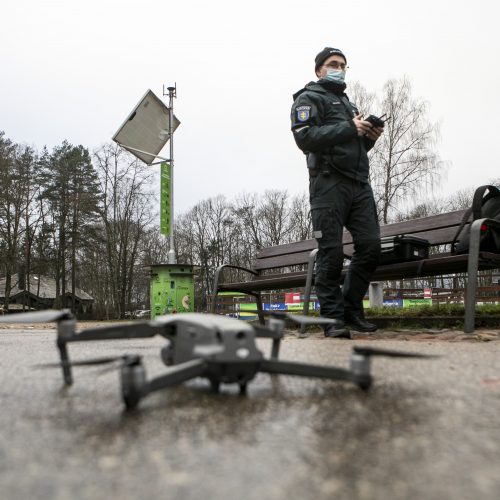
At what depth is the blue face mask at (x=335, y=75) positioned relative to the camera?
3928 millimetres

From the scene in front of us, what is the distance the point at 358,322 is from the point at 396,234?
4.36 ft

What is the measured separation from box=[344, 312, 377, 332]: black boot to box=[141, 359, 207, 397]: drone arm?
3062 millimetres

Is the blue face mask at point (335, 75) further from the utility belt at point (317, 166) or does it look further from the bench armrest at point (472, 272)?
the bench armrest at point (472, 272)

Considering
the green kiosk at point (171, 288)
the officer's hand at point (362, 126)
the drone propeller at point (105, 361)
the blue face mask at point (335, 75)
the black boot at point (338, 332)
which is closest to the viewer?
the drone propeller at point (105, 361)

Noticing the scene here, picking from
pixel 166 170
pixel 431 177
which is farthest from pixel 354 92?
pixel 166 170

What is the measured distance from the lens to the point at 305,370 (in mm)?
1128

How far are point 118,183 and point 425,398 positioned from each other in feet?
121

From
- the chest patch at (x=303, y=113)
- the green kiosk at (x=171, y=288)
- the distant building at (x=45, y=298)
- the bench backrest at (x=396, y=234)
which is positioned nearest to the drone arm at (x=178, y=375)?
the chest patch at (x=303, y=113)

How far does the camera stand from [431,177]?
73.7 feet

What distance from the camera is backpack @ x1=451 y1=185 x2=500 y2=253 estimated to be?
3855 millimetres

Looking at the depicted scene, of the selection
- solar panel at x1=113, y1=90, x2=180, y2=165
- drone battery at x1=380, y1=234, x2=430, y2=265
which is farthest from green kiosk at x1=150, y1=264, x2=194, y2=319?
drone battery at x1=380, y1=234, x2=430, y2=265

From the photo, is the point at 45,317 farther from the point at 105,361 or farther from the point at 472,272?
the point at 472,272

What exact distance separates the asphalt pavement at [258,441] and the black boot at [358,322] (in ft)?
8.37

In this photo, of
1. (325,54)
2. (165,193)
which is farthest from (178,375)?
(165,193)
